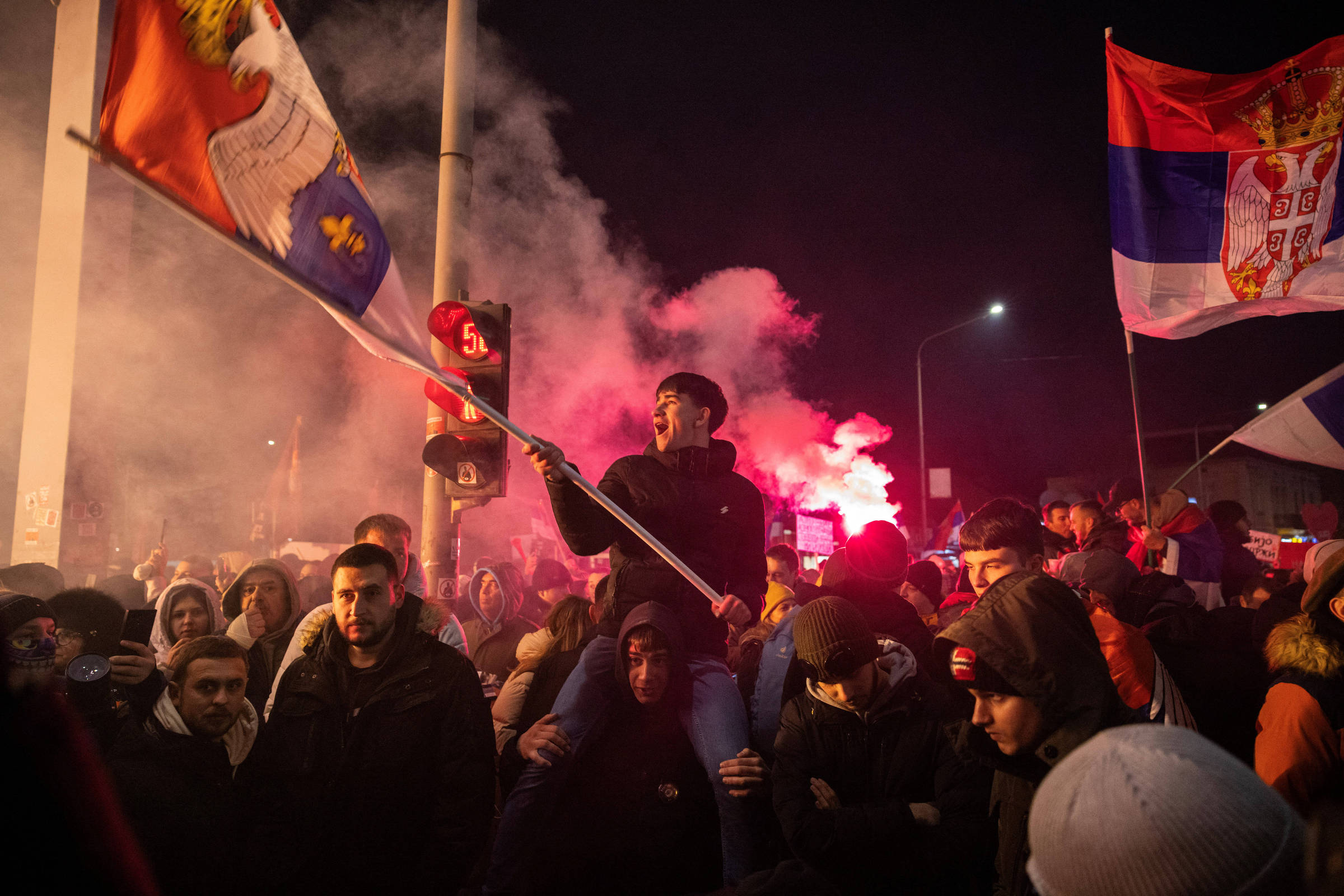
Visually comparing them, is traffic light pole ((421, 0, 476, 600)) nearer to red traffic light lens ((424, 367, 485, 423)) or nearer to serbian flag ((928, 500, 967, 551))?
red traffic light lens ((424, 367, 485, 423))

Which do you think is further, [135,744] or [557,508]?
[557,508]

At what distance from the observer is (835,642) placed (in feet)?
10.3

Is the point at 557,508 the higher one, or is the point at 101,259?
the point at 101,259

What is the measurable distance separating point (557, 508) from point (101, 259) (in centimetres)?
1313

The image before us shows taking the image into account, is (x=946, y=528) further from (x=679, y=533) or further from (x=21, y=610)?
(x=21, y=610)

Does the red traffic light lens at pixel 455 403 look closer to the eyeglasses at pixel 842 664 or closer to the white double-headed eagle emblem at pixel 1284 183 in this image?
the eyeglasses at pixel 842 664

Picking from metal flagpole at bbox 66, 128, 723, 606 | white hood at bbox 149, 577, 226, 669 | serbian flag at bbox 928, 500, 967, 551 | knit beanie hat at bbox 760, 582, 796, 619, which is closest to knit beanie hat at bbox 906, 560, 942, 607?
knit beanie hat at bbox 760, 582, 796, 619

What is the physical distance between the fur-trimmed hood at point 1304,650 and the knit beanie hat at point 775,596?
3797mm

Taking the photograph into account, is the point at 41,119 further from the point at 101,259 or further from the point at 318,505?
the point at 318,505

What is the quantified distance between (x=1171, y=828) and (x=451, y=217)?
647 centimetres

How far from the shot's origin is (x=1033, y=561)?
383cm

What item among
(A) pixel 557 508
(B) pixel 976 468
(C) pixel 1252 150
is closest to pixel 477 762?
(A) pixel 557 508

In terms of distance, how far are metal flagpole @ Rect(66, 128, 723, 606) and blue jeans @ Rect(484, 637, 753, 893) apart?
0.42 m

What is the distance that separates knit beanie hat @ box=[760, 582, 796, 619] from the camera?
21.6 feet
